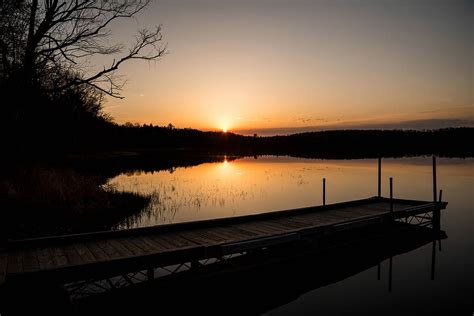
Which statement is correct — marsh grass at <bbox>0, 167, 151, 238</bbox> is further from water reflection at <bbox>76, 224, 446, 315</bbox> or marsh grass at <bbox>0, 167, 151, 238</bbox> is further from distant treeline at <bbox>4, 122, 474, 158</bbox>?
distant treeline at <bbox>4, 122, 474, 158</bbox>

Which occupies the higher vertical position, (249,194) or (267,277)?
(249,194)

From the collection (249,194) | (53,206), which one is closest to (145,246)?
(53,206)

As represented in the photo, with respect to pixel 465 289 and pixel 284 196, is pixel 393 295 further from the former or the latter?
pixel 284 196

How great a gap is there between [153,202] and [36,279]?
16180 mm

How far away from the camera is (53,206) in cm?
1605

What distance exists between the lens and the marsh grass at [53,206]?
558 inches

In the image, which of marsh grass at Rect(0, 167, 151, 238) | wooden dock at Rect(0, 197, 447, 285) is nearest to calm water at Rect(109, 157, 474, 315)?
marsh grass at Rect(0, 167, 151, 238)

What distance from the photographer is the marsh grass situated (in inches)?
558

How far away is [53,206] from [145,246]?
30.8 ft

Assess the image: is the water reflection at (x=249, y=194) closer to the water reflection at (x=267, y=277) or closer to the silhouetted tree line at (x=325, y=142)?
the water reflection at (x=267, y=277)

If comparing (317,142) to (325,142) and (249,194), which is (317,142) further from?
(249,194)

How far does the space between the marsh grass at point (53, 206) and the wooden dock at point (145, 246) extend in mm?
5677

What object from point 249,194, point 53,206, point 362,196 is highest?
point 53,206

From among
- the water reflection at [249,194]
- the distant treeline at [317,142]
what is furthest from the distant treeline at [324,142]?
the water reflection at [249,194]
